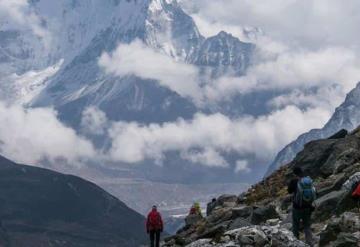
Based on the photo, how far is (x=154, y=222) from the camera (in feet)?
141

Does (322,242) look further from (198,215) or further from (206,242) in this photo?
(198,215)

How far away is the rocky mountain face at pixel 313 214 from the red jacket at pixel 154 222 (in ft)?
3.80

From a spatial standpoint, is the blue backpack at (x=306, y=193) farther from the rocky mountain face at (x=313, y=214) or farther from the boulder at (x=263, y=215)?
the boulder at (x=263, y=215)

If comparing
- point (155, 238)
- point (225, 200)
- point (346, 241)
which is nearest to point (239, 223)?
point (155, 238)

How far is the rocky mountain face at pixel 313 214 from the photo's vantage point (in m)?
27.9

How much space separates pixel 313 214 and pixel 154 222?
1110 centimetres

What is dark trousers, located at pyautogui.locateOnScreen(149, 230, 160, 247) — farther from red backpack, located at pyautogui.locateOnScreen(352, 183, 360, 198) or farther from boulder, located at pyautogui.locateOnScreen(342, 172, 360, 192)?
red backpack, located at pyautogui.locateOnScreen(352, 183, 360, 198)

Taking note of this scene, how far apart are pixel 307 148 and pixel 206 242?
26142 mm

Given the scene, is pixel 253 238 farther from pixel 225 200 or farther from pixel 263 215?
pixel 225 200

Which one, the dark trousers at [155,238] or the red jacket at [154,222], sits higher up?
the red jacket at [154,222]

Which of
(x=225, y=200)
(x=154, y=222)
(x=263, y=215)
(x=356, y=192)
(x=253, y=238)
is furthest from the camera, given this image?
(x=225, y=200)

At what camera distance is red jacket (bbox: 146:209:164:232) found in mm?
43031

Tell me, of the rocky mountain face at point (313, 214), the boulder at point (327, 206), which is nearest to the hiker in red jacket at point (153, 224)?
the rocky mountain face at point (313, 214)

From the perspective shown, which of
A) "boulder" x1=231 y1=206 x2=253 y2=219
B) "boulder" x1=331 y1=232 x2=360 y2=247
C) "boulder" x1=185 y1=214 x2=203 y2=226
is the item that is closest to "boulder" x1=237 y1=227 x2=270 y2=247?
"boulder" x1=331 y1=232 x2=360 y2=247
